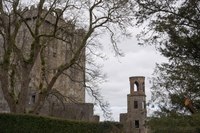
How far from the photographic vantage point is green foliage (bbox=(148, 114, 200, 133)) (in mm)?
12794

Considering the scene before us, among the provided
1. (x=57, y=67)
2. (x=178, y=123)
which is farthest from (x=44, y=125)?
(x=178, y=123)

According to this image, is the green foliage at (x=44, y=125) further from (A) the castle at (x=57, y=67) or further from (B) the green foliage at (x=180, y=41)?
(B) the green foliage at (x=180, y=41)

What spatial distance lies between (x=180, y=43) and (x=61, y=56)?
33.4m

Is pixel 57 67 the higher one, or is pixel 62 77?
pixel 62 77

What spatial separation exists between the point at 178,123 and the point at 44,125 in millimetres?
10298

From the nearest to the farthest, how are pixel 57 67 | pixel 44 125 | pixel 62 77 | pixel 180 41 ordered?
pixel 180 41 < pixel 44 125 < pixel 57 67 < pixel 62 77

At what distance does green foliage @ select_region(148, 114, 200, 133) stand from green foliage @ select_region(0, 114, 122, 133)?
778 centimetres

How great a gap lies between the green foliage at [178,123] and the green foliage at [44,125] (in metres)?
7.78

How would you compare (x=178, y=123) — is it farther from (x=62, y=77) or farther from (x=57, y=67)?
(x=62, y=77)

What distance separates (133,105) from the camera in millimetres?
65188

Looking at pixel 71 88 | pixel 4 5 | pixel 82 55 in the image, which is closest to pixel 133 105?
pixel 71 88

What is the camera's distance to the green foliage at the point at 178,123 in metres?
12.8

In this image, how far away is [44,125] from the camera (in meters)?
22.5

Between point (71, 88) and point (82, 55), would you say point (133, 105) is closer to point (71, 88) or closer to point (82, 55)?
point (71, 88)
